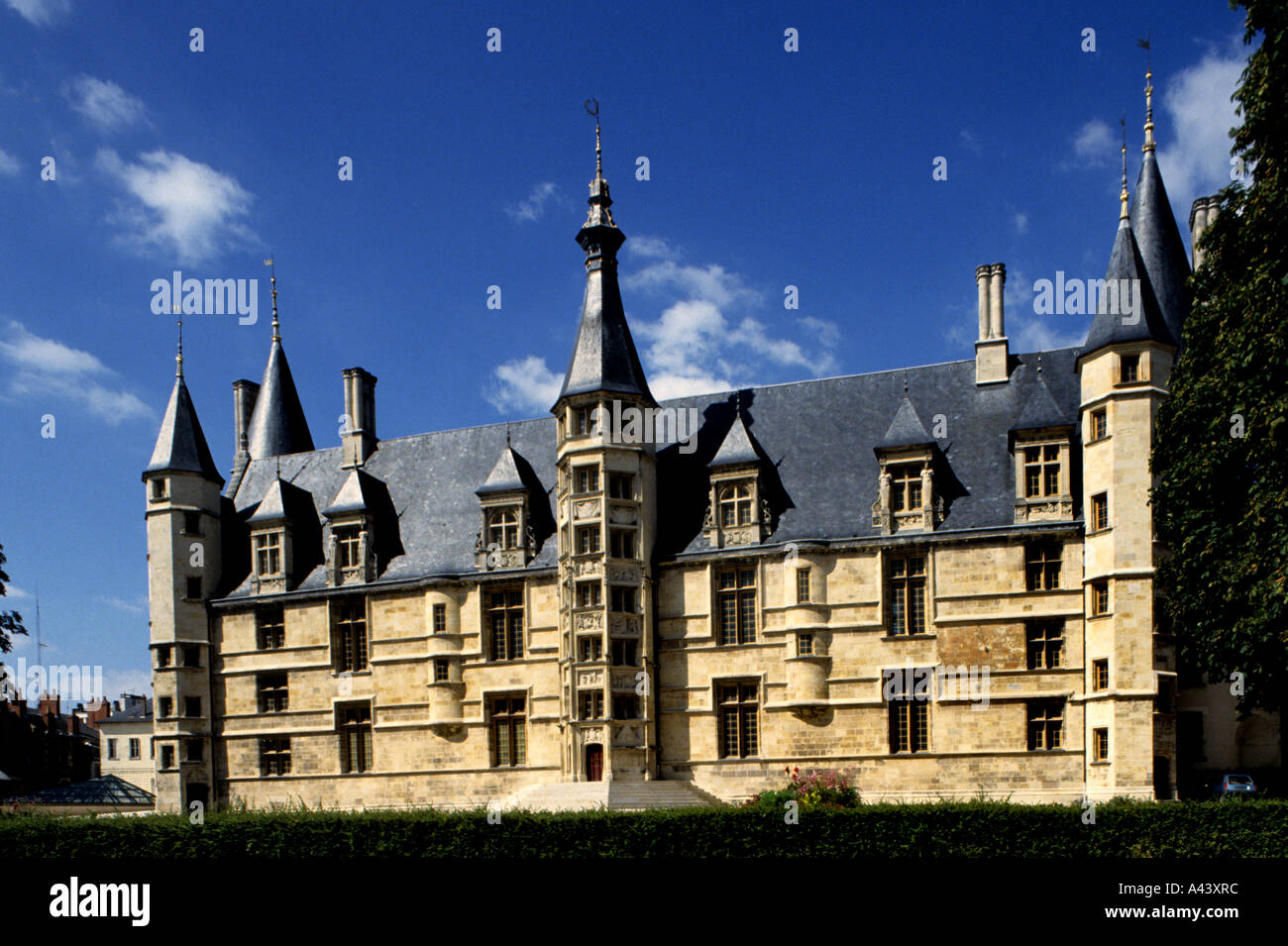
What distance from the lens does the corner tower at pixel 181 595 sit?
3878 cm

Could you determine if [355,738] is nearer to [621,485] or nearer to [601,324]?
[621,485]

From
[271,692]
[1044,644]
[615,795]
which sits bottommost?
[615,795]

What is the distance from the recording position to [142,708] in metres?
81.4

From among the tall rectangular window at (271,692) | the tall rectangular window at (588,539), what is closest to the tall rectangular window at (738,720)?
the tall rectangular window at (588,539)

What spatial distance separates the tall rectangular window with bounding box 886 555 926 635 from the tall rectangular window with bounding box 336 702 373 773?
56.5ft

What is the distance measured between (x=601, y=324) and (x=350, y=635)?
43.7ft

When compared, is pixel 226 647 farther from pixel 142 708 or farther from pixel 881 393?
pixel 142 708

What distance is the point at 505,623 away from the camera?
36.0m

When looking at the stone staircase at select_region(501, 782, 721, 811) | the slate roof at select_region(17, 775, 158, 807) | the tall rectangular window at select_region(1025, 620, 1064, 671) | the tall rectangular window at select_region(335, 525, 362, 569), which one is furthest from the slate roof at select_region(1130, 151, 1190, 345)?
the slate roof at select_region(17, 775, 158, 807)

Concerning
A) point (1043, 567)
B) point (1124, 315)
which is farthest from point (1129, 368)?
point (1043, 567)

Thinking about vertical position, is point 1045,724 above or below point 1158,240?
below

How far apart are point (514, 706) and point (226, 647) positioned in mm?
11053
